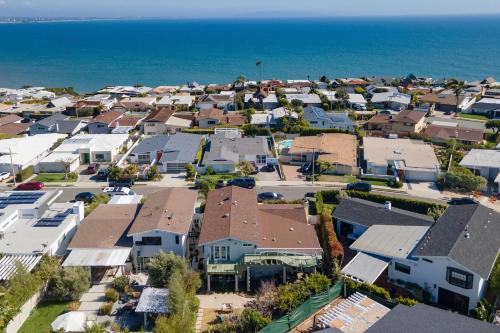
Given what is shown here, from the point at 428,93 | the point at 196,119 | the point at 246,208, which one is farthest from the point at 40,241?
the point at 428,93

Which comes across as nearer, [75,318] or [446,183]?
[75,318]

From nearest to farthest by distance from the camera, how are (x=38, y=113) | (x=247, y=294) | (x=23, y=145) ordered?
(x=247, y=294) < (x=23, y=145) < (x=38, y=113)

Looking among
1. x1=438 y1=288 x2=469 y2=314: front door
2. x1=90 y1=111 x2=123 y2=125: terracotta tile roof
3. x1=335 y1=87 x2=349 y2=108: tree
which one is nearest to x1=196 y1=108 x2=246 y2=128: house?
x1=90 y1=111 x2=123 y2=125: terracotta tile roof

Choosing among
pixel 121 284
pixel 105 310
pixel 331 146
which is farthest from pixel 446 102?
Answer: pixel 105 310

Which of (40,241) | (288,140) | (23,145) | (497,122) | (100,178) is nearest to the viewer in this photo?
(40,241)

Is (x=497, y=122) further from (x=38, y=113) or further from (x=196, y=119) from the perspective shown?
(x=38, y=113)

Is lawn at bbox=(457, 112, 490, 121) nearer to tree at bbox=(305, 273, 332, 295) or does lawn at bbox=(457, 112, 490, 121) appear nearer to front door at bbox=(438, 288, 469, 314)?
front door at bbox=(438, 288, 469, 314)
